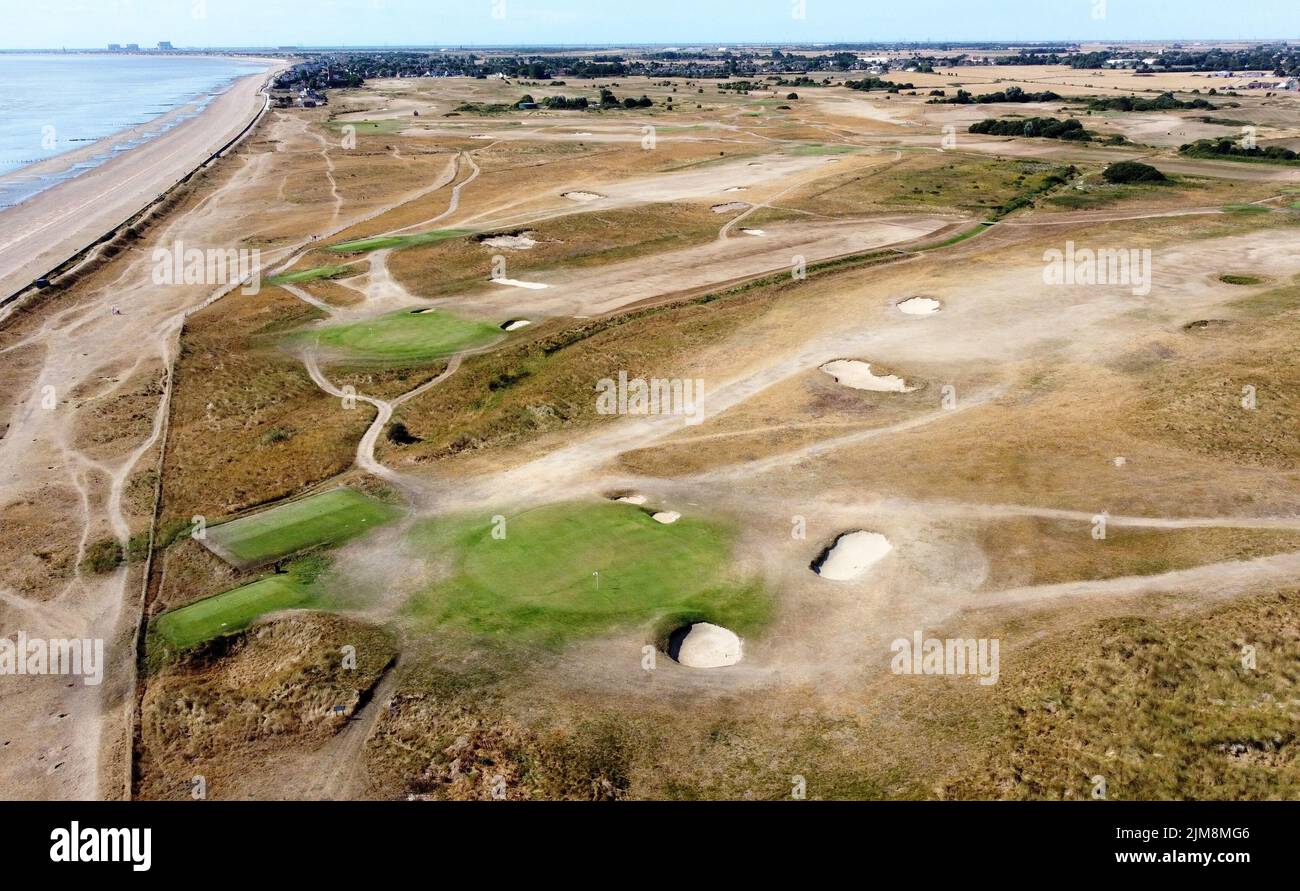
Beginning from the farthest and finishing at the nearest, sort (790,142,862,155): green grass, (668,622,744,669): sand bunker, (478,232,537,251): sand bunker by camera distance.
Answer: (790,142,862,155): green grass
(478,232,537,251): sand bunker
(668,622,744,669): sand bunker

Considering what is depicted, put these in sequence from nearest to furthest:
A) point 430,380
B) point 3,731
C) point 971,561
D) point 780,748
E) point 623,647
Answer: point 780,748 < point 3,731 < point 623,647 < point 971,561 < point 430,380

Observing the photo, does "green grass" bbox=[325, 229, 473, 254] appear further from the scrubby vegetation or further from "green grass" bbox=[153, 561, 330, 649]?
the scrubby vegetation

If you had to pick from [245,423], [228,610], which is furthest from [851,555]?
[245,423]

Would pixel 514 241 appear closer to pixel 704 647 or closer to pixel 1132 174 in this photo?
pixel 704 647

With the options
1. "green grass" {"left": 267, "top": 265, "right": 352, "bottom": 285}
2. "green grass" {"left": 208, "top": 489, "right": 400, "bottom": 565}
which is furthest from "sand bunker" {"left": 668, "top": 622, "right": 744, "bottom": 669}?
"green grass" {"left": 267, "top": 265, "right": 352, "bottom": 285}

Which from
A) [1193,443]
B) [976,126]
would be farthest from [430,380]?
[976,126]

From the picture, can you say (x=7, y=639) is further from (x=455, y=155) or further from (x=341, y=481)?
(x=455, y=155)
